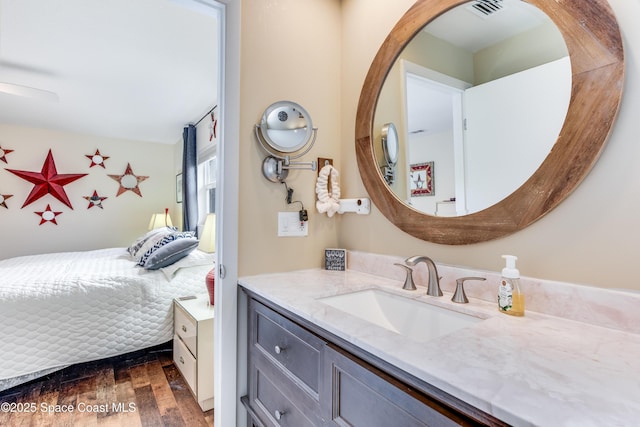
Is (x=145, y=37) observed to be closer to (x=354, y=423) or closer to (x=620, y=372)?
(x=354, y=423)

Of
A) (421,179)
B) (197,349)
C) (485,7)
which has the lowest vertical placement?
(197,349)

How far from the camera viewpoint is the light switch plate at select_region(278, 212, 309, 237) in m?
1.42

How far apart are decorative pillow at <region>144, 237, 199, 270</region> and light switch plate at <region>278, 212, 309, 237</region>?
4.60ft

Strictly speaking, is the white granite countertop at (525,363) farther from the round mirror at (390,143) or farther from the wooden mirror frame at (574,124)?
the round mirror at (390,143)

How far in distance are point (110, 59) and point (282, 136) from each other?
1873 millimetres

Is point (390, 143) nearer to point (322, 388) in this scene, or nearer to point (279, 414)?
point (322, 388)

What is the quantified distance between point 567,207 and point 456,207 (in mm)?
321

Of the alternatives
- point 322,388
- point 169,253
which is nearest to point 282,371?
point 322,388

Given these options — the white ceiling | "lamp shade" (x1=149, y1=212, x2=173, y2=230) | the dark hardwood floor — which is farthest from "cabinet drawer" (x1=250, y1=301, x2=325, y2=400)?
"lamp shade" (x1=149, y1=212, x2=173, y2=230)

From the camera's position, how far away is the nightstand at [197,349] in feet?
5.72

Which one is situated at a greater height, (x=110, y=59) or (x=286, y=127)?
(x=110, y=59)

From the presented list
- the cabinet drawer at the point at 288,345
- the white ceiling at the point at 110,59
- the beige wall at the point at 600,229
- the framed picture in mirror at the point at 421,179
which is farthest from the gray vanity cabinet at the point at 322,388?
the white ceiling at the point at 110,59

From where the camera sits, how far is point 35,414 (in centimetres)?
172

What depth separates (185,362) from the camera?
6.49 ft
